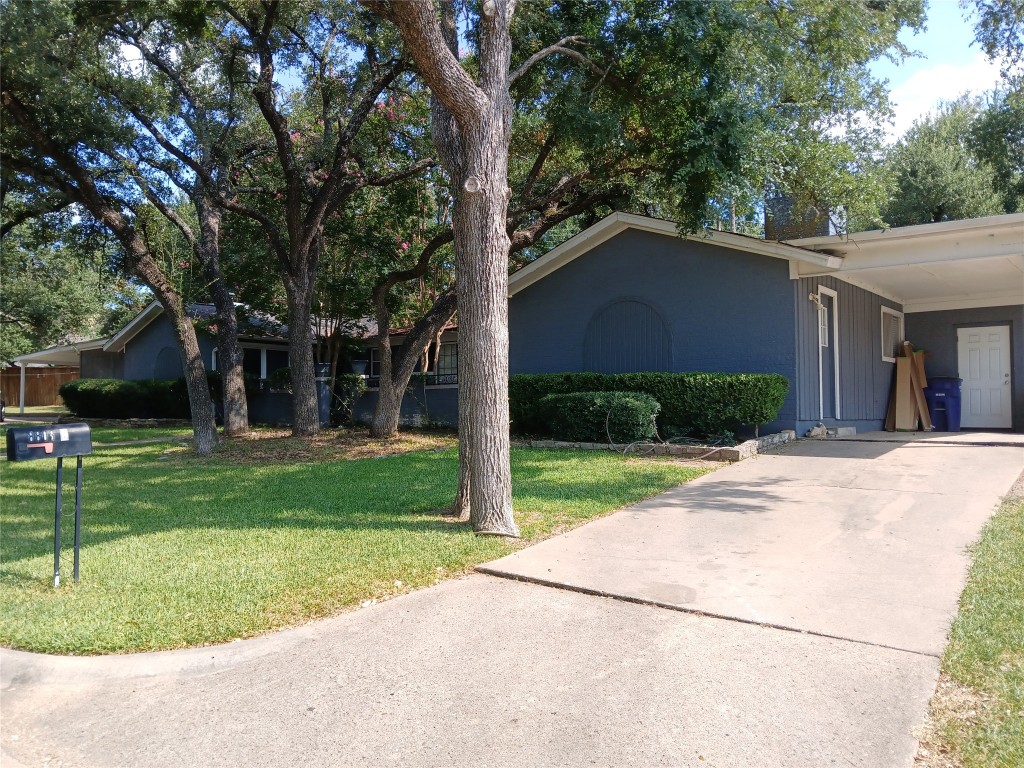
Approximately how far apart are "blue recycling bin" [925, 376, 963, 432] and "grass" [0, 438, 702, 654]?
8.40 m

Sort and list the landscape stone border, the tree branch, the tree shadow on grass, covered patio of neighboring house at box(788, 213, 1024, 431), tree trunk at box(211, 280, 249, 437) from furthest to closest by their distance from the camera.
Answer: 1. tree trunk at box(211, 280, 249, 437)
2. covered patio of neighboring house at box(788, 213, 1024, 431)
3. the landscape stone border
4. the tree branch
5. the tree shadow on grass

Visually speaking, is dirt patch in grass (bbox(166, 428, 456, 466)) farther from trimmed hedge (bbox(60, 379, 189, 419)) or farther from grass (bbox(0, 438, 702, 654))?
trimmed hedge (bbox(60, 379, 189, 419))

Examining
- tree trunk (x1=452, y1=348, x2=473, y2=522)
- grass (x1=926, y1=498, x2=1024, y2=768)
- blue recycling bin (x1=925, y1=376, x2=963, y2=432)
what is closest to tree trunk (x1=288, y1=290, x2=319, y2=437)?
tree trunk (x1=452, y1=348, x2=473, y2=522)

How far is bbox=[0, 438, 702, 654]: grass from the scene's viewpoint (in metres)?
4.44

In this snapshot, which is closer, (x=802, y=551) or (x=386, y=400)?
(x=802, y=551)

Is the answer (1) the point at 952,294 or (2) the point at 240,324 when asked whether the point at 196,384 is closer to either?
(2) the point at 240,324

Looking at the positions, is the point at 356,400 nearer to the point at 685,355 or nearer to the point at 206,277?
the point at 206,277

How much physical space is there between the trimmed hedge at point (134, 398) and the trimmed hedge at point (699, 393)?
14.1 m

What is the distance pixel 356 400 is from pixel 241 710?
1620 cm

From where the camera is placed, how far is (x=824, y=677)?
3547 mm

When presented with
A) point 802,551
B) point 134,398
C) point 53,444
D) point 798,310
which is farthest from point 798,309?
point 134,398

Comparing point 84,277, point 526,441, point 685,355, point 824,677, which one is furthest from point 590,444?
point 84,277

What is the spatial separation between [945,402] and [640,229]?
301 inches

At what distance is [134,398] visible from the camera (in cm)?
2288
